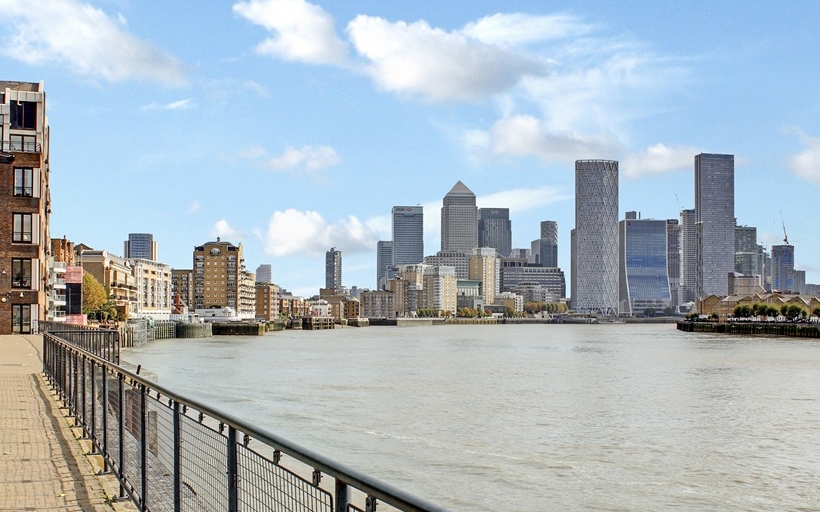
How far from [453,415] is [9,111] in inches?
2773

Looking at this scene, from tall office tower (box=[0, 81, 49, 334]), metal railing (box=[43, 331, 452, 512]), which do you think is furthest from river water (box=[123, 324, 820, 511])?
tall office tower (box=[0, 81, 49, 334])

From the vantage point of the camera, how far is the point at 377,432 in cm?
3262

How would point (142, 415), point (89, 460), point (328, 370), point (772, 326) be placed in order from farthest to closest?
point (772, 326)
point (328, 370)
point (89, 460)
point (142, 415)

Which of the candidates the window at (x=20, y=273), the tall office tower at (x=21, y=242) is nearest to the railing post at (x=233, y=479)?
the tall office tower at (x=21, y=242)

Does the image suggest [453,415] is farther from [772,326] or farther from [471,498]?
[772,326]

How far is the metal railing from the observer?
18.5 feet

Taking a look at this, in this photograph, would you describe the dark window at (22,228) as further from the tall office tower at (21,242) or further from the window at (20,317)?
the window at (20,317)

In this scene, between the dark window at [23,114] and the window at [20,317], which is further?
the dark window at [23,114]

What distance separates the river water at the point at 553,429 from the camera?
2350 cm

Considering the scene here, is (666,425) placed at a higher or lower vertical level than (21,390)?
lower

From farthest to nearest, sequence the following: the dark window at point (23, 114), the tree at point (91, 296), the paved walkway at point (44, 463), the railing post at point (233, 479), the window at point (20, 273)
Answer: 1. the tree at point (91, 296)
2. the dark window at point (23, 114)
3. the window at point (20, 273)
4. the paved walkway at point (44, 463)
5. the railing post at point (233, 479)

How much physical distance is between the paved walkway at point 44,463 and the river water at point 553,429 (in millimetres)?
8588

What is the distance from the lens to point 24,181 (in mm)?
70062

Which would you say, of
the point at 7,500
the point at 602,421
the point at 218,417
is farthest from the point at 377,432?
the point at 218,417
